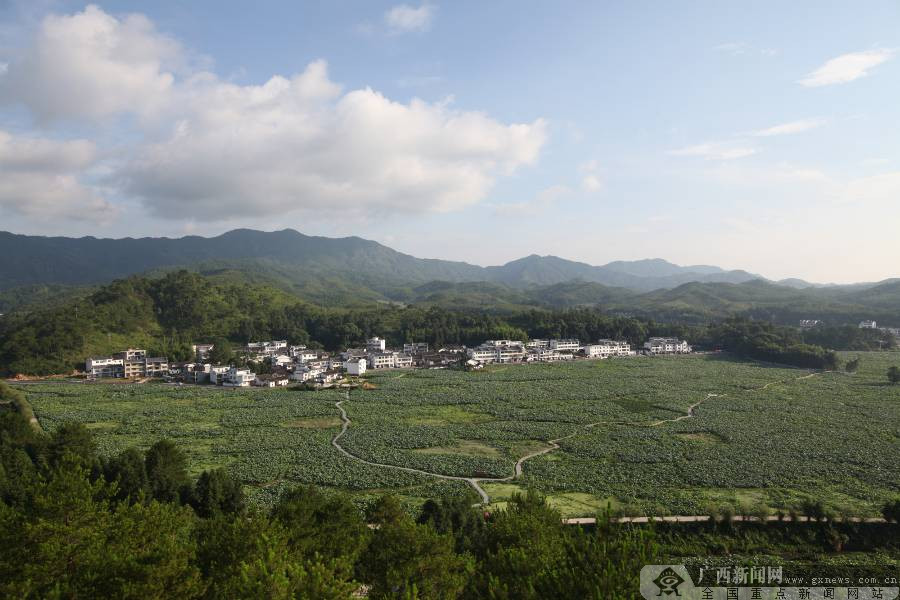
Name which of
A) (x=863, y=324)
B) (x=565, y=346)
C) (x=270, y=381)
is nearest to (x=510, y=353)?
(x=565, y=346)

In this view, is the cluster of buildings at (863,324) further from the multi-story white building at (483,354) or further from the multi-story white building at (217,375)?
the multi-story white building at (217,375)

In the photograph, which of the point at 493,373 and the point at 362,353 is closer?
the point at 493,373

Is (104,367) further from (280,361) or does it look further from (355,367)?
(355,367)

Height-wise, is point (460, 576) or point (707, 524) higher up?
point (460, 576)

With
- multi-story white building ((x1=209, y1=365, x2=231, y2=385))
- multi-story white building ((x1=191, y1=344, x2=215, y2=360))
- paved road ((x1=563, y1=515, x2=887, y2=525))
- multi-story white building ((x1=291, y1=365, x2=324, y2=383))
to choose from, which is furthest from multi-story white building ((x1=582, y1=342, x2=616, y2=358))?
paved road ((x1=563, y1=515, x2=887, y2=525))

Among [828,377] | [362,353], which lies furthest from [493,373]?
[828,377]

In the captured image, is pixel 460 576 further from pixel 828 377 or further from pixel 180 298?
pixel 180 298

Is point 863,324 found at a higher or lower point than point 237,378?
lower
